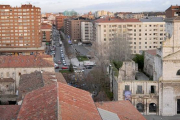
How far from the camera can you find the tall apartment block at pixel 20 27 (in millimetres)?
76125

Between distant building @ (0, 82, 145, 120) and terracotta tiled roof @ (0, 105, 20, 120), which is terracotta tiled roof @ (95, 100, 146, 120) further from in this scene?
terracotta tiled roof @ (0, 105, 20, 120)

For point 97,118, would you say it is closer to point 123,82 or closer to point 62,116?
point 62,116

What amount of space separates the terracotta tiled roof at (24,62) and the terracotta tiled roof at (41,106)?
57.5 ft

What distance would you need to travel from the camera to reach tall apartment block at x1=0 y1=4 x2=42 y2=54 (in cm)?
7612

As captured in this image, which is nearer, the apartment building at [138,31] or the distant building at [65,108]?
the distant building at [65,108]

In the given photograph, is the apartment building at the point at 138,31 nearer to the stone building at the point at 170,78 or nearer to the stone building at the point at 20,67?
the stone building at the point at 20,67

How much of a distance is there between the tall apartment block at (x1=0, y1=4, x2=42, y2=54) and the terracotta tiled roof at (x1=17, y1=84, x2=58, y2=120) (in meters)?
55.4

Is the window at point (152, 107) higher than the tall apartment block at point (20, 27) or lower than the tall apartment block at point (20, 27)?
lower

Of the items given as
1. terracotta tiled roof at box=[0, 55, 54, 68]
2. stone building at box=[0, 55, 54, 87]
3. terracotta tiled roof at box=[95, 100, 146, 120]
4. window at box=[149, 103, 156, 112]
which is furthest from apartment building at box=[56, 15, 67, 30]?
terracotta tiled roof at box=[95, 100, 146, 120]

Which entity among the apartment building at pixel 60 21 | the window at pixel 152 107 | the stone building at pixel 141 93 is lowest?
the window at pixel 152 107

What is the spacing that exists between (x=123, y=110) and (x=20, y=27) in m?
57.8

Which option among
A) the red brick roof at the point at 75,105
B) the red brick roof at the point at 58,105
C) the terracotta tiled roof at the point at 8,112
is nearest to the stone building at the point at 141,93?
the red brick roof at the point at 75,105

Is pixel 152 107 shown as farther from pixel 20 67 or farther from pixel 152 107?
pixel 20 67

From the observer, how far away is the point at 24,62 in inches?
1644
